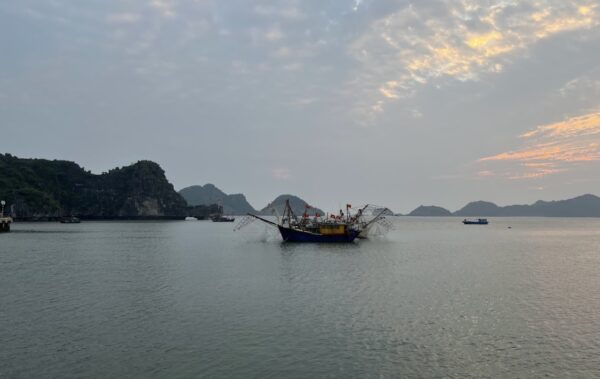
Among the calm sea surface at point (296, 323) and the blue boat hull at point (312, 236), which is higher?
the blue boat hull at point (312, 236)

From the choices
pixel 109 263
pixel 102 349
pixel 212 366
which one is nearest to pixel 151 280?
pixel 109 263

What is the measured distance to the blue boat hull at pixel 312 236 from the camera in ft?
387

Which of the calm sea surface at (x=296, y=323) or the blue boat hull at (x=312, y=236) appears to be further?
the blue boat hull at (x=312, y=236)

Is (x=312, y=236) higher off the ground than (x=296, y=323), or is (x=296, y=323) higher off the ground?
(x=312, y=236)

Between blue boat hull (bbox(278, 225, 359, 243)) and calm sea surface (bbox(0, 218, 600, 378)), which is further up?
blue boat hull (bbox(278, 225, 359, 243))

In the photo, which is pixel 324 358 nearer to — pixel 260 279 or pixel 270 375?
pixel 270 375

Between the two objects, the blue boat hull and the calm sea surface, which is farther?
the blue boat hull

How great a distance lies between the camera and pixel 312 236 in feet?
388

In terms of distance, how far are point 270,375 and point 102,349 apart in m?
11.4

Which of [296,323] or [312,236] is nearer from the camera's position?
[296,323]

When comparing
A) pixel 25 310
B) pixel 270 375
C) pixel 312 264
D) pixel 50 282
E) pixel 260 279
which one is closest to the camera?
pixel 270 375

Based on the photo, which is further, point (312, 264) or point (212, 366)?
point (312, 264)

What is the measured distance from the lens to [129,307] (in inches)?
1549

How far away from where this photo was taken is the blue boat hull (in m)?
118
